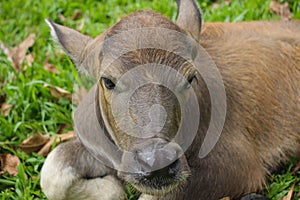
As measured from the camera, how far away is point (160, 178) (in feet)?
14.7

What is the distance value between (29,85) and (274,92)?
2749 millimetres

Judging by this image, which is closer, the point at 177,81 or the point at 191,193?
the point at 177,81

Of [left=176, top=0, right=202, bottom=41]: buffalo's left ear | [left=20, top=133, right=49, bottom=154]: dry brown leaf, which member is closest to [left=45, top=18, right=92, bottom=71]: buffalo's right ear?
[left=176, top=0, right=202, bottom=41]: buffalo's left ear

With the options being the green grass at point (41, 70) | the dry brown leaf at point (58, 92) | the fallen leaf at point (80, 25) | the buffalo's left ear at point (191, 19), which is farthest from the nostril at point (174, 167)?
the fallen leaf at point (80, 25)

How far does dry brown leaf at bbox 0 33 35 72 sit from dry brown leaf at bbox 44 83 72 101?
0.74m

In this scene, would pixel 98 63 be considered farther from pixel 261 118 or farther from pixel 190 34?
pixel 261 118

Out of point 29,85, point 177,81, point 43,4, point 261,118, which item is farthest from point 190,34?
point 43,4

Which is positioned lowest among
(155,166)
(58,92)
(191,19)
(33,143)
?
(33,143)

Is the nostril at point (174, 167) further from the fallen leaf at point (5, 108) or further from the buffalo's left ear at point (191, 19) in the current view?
the fallen leaf at point (5, 108)

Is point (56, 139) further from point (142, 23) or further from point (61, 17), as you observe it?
point (61, 17)

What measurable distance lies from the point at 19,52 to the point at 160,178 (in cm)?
422

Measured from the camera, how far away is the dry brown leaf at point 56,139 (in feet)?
21.7

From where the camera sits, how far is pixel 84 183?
19.6 feet

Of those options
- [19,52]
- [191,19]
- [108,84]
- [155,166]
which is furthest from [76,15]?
[155,166]
